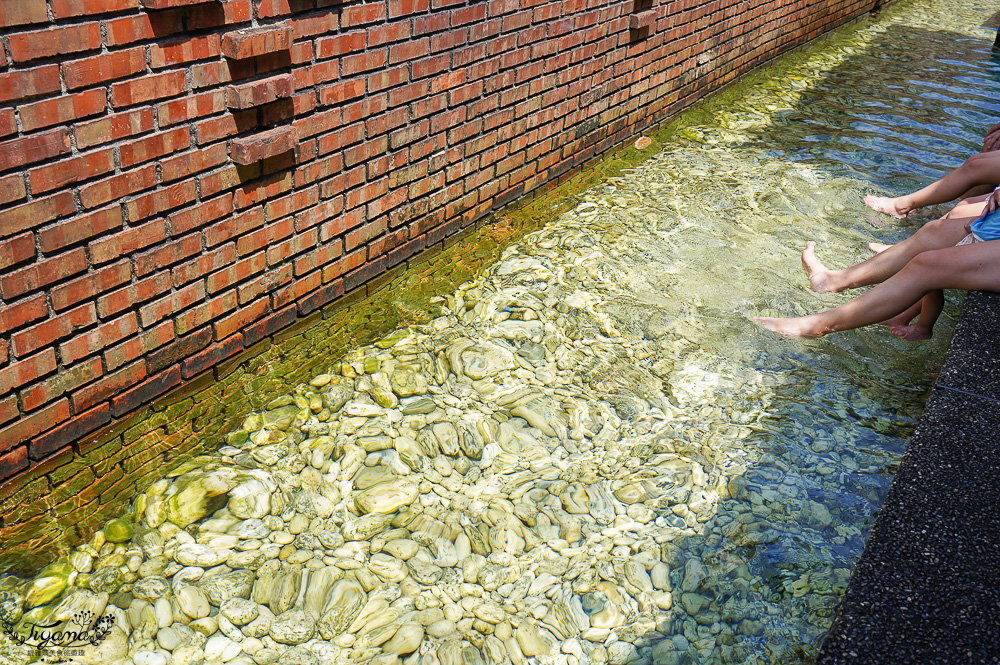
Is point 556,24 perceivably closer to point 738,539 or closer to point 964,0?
point 738,539

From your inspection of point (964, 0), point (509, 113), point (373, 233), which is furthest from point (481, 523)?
point (964, 0)

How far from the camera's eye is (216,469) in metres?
2.76

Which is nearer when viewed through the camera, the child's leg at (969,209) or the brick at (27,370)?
the brick at (27,370)

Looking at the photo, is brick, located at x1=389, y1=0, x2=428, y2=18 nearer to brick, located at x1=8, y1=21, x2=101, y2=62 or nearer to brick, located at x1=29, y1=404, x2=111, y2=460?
brick, located at x1=8, y1=21, x2=101, y2=62

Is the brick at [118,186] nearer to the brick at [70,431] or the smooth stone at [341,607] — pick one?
the brick at [70,431]

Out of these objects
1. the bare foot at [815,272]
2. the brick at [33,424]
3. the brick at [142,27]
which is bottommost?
the bare foot at [815,272]

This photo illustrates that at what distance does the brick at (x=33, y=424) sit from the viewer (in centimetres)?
248

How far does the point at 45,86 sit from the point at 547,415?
195 cm

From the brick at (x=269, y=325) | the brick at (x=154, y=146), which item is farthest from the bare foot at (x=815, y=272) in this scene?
the brick at (x=154, y=146)

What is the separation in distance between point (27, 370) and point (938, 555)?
2.54 meters

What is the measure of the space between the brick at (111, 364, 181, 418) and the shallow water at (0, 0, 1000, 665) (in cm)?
31

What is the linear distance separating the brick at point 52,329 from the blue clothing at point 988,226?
3.50 m

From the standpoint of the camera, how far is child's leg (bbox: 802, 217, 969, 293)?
3.85m

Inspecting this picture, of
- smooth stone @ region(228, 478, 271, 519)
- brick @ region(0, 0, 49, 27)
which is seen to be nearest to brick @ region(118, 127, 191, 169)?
brick @ region(0, 0, 49, 27)
